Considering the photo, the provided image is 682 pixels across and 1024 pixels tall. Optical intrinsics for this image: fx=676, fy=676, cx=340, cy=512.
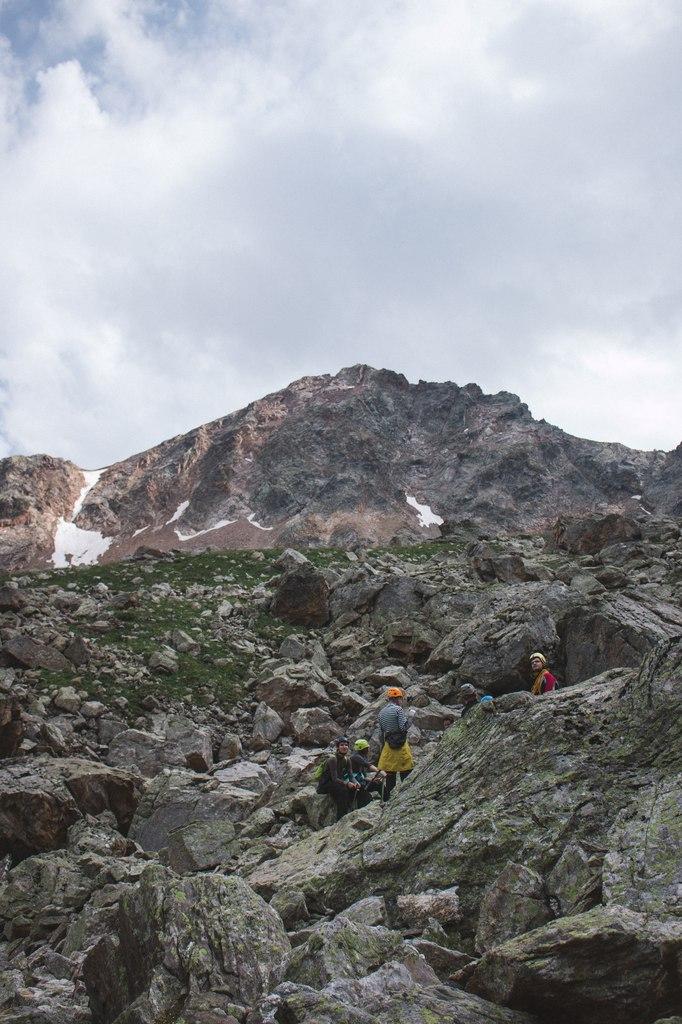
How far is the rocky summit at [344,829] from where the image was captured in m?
6.08

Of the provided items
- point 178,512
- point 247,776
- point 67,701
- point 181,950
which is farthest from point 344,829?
point 178,512

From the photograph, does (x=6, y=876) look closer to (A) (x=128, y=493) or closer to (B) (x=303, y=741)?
(B) (x=303, y=741)

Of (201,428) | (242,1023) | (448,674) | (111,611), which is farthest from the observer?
(201,428)

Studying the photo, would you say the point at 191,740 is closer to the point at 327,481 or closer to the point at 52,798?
the point at 52,798

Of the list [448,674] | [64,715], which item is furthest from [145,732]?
[448,674]

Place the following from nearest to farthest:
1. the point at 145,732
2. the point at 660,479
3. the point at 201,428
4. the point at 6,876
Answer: the point at 6,876 → the point at 145,732 → the point at 660,479 → the point at 201,428

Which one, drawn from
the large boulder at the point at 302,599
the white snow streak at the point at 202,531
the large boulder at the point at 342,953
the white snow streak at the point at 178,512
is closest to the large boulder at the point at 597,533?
the large boulder at the point at 302,599

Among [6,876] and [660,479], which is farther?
[660,479]

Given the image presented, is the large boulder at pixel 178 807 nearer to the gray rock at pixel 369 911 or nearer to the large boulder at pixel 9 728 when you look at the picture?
the large boulder at pixel 9 728

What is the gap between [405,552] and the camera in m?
47.1

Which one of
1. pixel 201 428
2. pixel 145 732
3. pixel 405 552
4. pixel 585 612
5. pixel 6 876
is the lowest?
pixel 6 876

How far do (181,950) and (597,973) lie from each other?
415 centimetres

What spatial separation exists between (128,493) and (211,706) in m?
148

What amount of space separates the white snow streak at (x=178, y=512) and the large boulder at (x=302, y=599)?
124 metres
